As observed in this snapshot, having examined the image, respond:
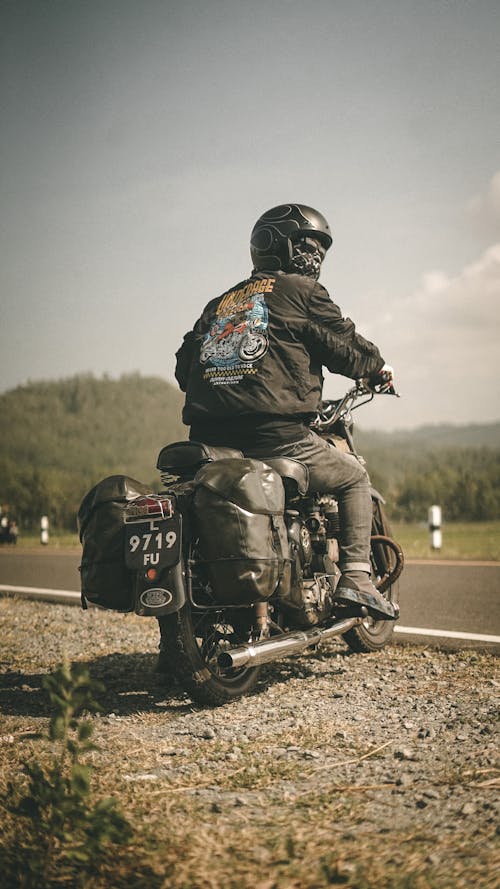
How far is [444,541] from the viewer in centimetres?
2008

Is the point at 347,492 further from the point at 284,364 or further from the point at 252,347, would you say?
the point at 252,347

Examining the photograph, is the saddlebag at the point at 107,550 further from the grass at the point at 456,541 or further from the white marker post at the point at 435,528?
the white marker post at the point at 435,528

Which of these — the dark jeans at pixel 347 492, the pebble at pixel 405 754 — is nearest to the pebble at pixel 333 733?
the pebble at pixel 405 754

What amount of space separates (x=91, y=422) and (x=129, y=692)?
43.7 metres

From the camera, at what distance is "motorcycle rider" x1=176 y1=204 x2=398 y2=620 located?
4121 millimetres

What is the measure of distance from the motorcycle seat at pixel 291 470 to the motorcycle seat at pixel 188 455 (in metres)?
0.18

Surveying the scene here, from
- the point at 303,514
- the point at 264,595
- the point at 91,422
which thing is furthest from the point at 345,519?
the point at 91,422

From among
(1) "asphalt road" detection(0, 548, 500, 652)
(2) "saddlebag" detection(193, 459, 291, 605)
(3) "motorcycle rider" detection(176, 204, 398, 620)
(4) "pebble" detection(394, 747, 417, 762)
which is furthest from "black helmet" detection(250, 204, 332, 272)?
(1) "asphalt road" detection(0, 548, 500, 652)

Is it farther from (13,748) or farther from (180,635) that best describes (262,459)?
(13,748)

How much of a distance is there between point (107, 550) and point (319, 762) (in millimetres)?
1277

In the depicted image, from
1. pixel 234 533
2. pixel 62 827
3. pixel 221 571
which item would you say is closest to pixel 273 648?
pixel 221 571

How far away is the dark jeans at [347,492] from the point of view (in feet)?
14.5

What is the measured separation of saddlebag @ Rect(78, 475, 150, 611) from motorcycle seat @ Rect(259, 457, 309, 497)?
0.71 meters

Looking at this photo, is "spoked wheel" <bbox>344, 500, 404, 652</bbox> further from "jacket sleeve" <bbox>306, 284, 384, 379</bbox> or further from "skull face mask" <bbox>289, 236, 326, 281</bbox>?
"skull face mask" <bbox>289, 236, 326, 281</bbox>
